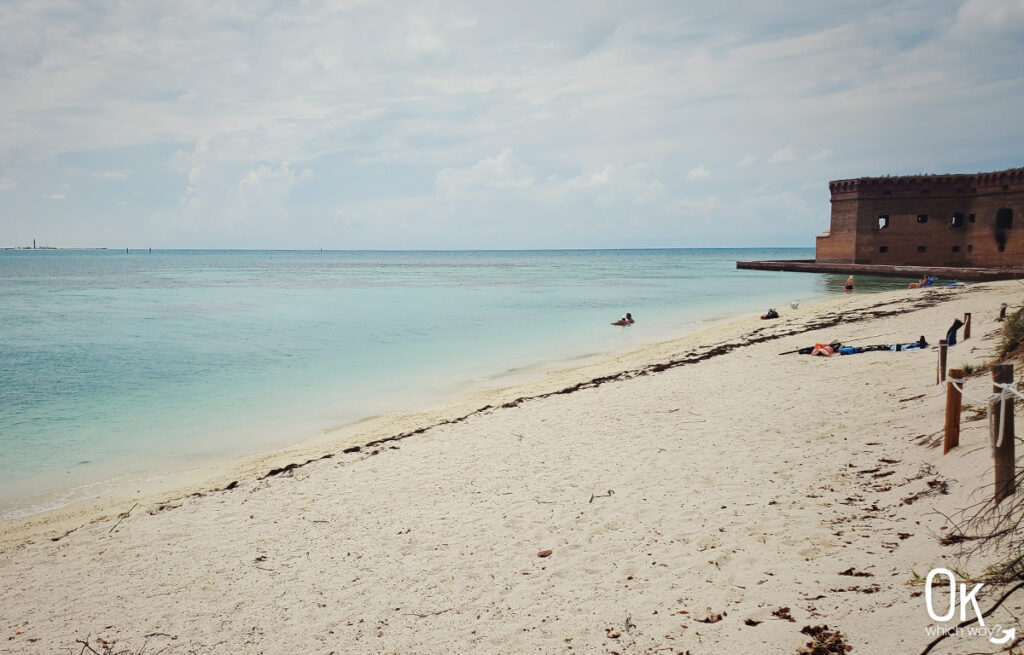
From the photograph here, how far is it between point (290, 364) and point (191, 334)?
7998 millimetres

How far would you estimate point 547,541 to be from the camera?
4.92m

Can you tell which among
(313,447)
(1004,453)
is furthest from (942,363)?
(313,447)

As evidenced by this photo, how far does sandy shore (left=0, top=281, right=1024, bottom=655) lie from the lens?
12.1 feet

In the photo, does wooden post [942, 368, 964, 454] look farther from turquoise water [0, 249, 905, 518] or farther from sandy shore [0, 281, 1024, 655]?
turquoise water [0, 249, 905, 518]

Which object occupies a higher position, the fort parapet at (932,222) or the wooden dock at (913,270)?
the fort parapet at (932,222)

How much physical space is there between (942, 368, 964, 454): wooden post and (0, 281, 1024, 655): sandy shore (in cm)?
11

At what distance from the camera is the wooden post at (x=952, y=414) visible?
498cm

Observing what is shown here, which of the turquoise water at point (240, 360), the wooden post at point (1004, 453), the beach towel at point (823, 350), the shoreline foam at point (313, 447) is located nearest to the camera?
the wooden post at point (1004, 453)

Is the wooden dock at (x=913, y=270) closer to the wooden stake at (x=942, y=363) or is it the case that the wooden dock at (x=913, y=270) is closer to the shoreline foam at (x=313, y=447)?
the shoreline foam at (x=313, y=447)

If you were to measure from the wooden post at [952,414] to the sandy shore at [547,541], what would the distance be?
108 millimetres

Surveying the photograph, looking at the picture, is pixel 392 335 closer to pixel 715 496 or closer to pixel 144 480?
pixel 144 480

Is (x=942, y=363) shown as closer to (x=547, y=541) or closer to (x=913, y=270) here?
(x=547, y=541)

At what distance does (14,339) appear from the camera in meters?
20.8

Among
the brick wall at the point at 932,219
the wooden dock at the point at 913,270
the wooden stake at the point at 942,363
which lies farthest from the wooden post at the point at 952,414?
the brick wall at the point at 932,219
